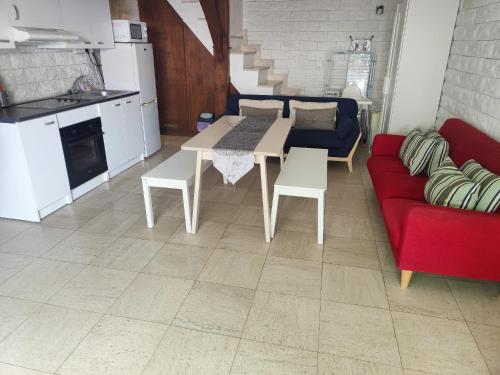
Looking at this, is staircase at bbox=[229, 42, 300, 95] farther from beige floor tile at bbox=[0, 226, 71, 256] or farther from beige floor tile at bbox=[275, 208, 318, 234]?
beige floor tile at bbox=[0, 226, 71, 256]

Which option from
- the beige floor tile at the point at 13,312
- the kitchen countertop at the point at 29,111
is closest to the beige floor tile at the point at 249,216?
the beige floor tile at the point at 13,312

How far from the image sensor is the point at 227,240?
2.64 m

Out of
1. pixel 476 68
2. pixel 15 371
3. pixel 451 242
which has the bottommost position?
pixel 15 371

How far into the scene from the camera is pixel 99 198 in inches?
133

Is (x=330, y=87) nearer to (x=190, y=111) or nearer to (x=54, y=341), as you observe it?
(x=190, y=111)

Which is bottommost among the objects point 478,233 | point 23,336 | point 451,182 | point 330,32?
point 23,336

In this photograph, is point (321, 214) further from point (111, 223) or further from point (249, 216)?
point (111, 223)

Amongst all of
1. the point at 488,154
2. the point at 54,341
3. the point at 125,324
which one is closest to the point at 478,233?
the point at 488,154

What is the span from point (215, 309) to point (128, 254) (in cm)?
86

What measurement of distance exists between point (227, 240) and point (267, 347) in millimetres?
1031

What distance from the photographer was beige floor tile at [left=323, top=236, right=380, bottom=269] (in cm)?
238

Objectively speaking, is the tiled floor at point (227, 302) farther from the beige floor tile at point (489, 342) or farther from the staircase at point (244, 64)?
the staircase at point (244, 64)

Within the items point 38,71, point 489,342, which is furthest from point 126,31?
point 489,342

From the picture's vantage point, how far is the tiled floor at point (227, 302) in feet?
5.40
